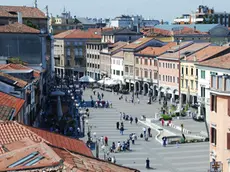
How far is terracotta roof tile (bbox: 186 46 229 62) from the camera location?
61269 millimetres

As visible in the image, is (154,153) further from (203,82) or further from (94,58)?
(94,58)

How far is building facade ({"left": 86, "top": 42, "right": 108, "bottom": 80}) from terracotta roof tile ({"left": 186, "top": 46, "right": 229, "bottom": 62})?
3962cm

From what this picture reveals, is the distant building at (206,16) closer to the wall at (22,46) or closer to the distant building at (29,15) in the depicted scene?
the distant building at (29,15)

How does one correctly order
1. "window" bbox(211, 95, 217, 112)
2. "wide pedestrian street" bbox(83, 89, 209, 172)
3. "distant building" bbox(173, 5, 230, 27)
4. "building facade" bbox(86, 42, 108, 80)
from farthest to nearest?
"distant building" bbox(173, 5, 230, 27) < "building facade" bbox(86, 42, 108, 80) < "wide pedestrian street" bbox(83, 89, 209, 172) < "window" bbox(211, 95, 217, 112)

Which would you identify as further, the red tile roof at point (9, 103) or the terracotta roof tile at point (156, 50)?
the terracotta roof tile at point (156, 50)

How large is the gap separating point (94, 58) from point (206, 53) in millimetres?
47983

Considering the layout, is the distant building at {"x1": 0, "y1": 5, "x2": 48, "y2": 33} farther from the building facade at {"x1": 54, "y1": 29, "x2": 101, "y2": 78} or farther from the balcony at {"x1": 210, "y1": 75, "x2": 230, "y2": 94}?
the balcony at {"x1": 210, "y1": 75, "x2": 230, "y2": 94}

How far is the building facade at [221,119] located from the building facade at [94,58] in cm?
7765

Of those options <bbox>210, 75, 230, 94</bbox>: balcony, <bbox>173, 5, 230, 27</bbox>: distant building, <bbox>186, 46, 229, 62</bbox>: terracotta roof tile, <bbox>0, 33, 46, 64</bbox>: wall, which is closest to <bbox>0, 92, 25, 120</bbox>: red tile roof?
<bbox>210, 75, 230, 94</bbox>: balcony

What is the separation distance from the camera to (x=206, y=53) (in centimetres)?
6347

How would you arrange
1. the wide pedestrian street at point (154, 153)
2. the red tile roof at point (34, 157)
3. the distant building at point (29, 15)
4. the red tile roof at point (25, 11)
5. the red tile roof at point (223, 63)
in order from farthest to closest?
the red tile roof at point (25, 11), the distant building at point (29, 15), the red tile roof at point (223, 63), the wide pedestrian street at point (154, 153), the red tile roof at point (34, 157)

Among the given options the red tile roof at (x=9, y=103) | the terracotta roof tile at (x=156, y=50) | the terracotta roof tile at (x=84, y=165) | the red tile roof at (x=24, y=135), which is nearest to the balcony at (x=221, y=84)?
the red tile roof at (x=9, y=103)

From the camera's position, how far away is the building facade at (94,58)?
106 metres

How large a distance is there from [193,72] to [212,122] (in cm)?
3837
